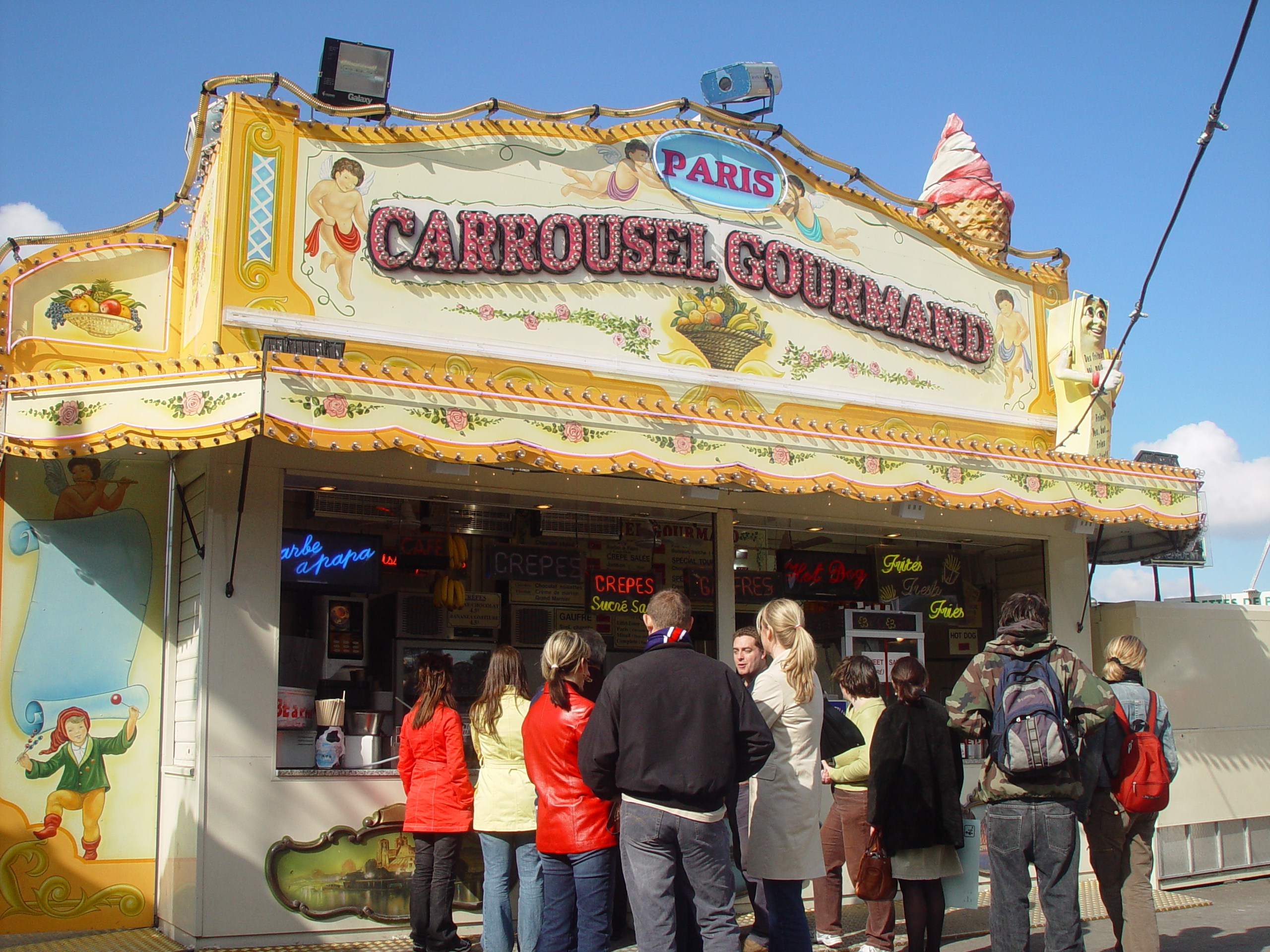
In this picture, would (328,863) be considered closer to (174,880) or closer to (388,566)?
(174,880)

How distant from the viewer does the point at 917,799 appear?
598 cm

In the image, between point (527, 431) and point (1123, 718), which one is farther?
point (527, 431)

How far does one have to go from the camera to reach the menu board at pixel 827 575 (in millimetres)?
9930

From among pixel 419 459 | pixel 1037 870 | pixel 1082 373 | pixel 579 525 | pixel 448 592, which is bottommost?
pixel 1037 870

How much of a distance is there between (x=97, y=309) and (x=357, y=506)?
7.39 ft

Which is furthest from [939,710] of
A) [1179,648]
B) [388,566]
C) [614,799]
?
[1179,648]

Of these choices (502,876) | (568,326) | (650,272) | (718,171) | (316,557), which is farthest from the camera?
(718,171)

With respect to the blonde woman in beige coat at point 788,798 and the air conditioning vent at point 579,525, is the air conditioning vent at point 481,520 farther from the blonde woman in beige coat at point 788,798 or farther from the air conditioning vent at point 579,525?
the blonde woman in beige coat at point 788,798

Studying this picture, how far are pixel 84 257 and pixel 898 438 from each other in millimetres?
5820

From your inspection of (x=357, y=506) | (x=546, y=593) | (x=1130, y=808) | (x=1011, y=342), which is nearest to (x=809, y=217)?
(x=1011, y=342)

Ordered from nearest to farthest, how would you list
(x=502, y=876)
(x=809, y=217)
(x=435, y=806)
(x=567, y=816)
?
(x=567, y=816) → (x=502, y=876) → (x=435, y=806) → (x=809, y=217)

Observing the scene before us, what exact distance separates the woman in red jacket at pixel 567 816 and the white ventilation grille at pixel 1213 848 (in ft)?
20.9

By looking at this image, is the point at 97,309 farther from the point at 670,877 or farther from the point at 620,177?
the point at 670,877

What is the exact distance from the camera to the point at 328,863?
22.5 ft
